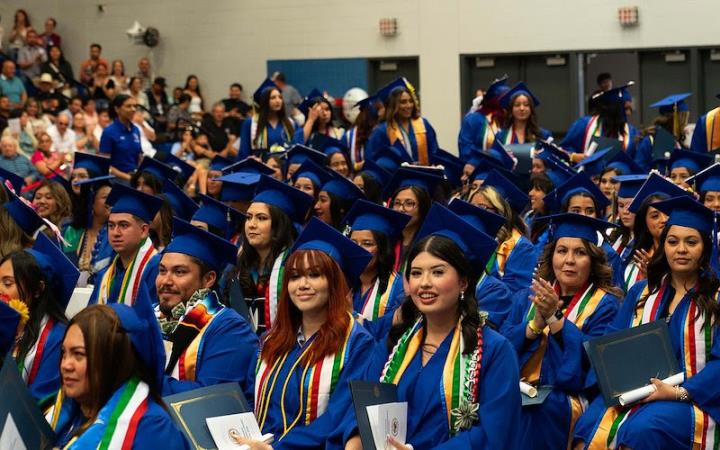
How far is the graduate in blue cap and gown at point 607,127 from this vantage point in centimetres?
1238

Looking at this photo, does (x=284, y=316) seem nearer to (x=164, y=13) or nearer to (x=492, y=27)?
(x=492, y=27)

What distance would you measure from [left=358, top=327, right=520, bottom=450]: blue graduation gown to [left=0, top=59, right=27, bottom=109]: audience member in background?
48.4ft

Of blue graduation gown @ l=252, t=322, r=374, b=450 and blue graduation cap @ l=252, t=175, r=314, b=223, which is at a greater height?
blue graduation cap @ l=252, t=175, r=314, b=223

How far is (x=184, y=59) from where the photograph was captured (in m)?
21.4

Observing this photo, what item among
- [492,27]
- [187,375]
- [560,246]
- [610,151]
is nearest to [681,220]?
[560,246]

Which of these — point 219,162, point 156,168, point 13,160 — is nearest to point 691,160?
point 156,168

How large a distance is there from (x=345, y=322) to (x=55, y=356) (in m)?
1.24

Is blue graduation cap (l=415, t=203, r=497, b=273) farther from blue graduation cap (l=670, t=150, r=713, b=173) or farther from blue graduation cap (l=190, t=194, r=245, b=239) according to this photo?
blue graduation cap (l=670, t=150, r=713, b=173)

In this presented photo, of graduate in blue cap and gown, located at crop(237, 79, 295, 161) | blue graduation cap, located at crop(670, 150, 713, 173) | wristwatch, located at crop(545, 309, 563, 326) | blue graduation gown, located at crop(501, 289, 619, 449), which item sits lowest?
blue graduation gown, located at crop(501, 289, 619, 449)

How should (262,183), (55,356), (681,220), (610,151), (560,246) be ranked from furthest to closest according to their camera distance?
(610,151), (262,183), (560,246), (681,220), (55,356)

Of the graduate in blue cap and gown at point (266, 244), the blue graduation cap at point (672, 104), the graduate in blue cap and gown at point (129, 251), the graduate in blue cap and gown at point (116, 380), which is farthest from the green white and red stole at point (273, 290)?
the blue graduation cap at point (672, 104)

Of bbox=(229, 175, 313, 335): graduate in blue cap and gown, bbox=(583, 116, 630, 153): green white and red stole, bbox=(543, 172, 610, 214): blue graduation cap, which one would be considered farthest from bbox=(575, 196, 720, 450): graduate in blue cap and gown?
bbox=(583, 116, 630, 153): green white and red stole

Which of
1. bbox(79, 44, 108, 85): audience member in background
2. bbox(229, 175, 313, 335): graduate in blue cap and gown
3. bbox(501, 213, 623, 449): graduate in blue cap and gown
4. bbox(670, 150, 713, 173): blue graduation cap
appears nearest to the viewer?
bbox(501, 213, 623, 449): graduate in blue cap and gown

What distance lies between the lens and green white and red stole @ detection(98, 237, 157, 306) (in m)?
7.17
